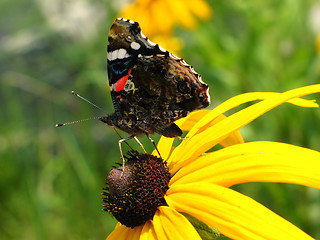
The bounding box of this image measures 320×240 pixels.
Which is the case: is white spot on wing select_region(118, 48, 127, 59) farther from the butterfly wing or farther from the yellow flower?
the yellow flower

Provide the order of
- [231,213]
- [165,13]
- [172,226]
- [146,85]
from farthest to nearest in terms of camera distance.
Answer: [165,13] < [146,85] < [172,226] < [231,213]

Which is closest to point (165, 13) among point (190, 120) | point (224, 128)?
point (190, 120)

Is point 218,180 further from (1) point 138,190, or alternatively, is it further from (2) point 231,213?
(1) point 138,190

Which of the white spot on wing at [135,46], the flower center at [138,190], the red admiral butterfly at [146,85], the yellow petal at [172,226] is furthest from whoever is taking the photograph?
the white spot on wing at [135,46]

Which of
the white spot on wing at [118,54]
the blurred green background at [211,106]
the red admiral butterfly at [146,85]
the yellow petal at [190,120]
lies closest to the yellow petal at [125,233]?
the red admiral butterfly at [146,85]

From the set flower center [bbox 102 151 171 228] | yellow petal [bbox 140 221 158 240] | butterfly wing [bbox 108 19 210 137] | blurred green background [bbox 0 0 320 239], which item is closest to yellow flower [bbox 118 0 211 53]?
blurred green background [bbox 0 0 320 239]

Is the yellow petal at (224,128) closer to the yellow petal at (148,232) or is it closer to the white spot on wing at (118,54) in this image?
the yellow petal at (148,232)
